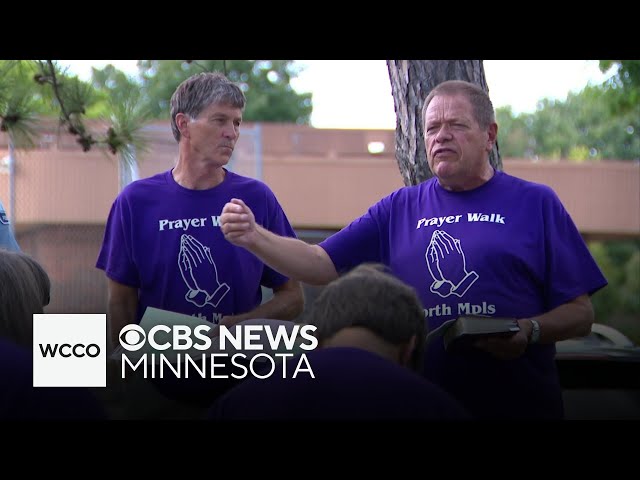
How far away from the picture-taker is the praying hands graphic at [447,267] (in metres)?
2.38

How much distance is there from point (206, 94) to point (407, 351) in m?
1.00

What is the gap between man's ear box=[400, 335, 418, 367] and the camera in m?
1.93

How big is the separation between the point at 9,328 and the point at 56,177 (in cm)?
679

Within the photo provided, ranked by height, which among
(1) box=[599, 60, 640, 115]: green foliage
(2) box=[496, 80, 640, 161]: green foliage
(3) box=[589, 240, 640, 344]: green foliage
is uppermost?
(2) box=[496, 80, 640, 161]: green foliage

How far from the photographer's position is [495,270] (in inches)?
93.4

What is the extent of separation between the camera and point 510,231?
2379 millimetres

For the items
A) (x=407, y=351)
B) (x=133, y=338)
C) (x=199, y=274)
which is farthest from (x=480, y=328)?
(x=133, y=338)

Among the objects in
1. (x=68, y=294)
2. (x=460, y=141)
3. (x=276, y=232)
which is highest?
(x=460, y=141)

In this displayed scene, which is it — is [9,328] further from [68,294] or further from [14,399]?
[68,294]

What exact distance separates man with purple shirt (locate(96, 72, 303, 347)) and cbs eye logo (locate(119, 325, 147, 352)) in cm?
4

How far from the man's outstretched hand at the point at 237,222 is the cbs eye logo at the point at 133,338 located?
381mm

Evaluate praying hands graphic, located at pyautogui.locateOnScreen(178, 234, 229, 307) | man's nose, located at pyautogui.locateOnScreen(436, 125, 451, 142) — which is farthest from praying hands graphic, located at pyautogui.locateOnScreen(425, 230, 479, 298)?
praying hands graphic, located at pyautogui.locateOnScreen(178, 234, 229, 307)

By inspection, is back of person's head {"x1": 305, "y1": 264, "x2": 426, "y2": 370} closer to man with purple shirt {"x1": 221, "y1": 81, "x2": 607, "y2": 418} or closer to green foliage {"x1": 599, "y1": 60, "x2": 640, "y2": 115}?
man with purple shirt {"x1": 221, "y1": 81, "x2": 607, "y2": 418}

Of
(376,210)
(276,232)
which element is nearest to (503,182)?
(376,210)
